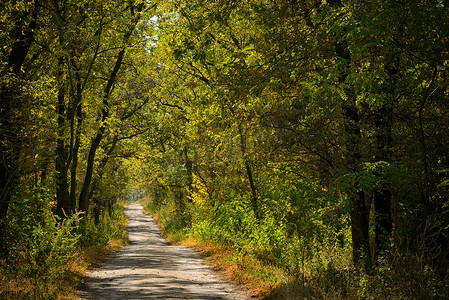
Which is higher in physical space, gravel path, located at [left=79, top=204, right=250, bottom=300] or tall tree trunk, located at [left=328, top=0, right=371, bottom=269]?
tall tree trunk, located at [left=328, top=0, right=371, bottom=269]

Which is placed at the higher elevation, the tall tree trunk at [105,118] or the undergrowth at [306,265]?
the tall tree trunk at [105,118]

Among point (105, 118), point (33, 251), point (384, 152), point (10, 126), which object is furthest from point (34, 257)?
point (105, 118)

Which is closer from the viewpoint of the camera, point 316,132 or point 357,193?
point 357,193

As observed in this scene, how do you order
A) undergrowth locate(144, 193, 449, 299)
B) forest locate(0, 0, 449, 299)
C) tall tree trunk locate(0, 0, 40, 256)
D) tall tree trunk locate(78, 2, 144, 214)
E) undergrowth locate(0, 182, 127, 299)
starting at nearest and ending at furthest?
undergrowth locate(144, 193, 449, 299) → forest locate(0, 0, 449, 299) → undergrowth locate(0, 182, 127, 299) → tall tree trunk locate(0, 0, 40, 256) → tall tree trunk locate(78, 2, 144, 214)

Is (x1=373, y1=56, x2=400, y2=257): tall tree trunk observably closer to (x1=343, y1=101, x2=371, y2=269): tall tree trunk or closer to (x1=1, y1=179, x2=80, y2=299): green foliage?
(x1=343, y1=101, x2=371, y2=269): tall tree trunk

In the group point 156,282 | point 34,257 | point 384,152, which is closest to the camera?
point 384,152

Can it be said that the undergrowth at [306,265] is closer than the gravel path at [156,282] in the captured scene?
Yes

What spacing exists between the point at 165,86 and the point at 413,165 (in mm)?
15265

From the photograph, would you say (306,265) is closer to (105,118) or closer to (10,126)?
(10,126)

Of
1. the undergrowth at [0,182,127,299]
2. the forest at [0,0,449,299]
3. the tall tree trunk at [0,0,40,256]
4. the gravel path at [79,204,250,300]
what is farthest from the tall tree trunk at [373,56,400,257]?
the tall tree trunk at [0,0,40,256]

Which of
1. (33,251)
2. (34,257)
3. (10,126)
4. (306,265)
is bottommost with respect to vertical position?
(306,265)

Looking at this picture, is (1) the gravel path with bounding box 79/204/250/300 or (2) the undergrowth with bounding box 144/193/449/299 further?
(1) the gravel path with bounding box 79/204/250/300

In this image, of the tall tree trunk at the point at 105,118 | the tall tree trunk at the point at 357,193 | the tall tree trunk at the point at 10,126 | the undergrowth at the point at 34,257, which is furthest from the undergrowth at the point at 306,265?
the tall tree trunk at the point at 105,118

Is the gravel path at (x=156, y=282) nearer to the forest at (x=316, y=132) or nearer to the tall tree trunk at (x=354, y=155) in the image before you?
the forest at (x=316, y=132)
